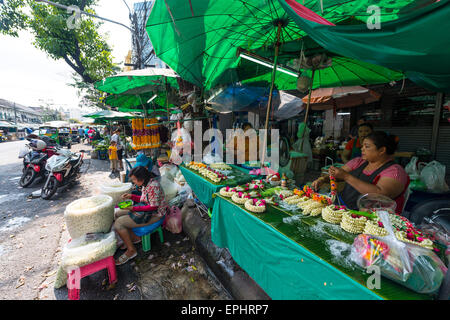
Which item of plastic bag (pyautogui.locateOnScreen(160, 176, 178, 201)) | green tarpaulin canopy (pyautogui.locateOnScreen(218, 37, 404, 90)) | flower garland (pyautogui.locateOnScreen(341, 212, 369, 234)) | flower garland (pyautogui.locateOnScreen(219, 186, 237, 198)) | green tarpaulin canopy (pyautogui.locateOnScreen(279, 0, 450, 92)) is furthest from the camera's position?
plastic bag (pyautogui.locateOnScreen(160, 176, 178, 201))

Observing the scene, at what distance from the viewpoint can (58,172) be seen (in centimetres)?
568

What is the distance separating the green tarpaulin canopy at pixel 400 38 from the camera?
127cm

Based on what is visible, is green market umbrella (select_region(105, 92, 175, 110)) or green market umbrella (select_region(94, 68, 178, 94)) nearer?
green market umbrella (select_region(94, 68, 178, 94))

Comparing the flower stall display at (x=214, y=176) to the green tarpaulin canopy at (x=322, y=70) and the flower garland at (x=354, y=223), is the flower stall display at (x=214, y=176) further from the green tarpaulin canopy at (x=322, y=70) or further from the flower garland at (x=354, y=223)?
the green tarpaulin canopy at (x=322, y=70)

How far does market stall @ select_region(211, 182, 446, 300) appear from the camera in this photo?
1.05 metres

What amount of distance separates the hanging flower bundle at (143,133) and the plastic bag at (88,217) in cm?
218

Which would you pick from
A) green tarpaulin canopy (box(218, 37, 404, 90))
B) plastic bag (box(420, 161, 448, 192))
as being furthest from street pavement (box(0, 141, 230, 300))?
green tarpaulin canopy (box(218, 37, 404, 90))

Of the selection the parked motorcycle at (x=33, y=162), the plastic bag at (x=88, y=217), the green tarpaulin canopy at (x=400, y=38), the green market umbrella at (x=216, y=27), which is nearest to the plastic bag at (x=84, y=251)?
the plastic bag at (x=88, y=217)

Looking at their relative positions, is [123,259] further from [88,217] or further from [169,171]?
[169,171]

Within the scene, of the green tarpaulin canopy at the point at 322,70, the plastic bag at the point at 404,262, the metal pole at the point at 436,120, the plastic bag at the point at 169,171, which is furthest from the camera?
the metal pole at the point at 436,120

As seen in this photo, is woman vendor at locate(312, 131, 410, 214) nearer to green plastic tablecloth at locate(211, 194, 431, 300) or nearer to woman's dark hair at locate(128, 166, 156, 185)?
green plastic tablecloth at locate(211, 194, 431, 300)

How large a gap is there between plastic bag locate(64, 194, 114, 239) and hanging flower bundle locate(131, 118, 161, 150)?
2.18 m

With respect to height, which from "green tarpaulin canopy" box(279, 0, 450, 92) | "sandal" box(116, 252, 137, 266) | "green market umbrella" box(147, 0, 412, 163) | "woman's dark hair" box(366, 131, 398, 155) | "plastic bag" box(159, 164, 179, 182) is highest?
"green market umbrella" box(147, 0, 412, 163)

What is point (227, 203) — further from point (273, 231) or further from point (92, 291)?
point (92, 291)
